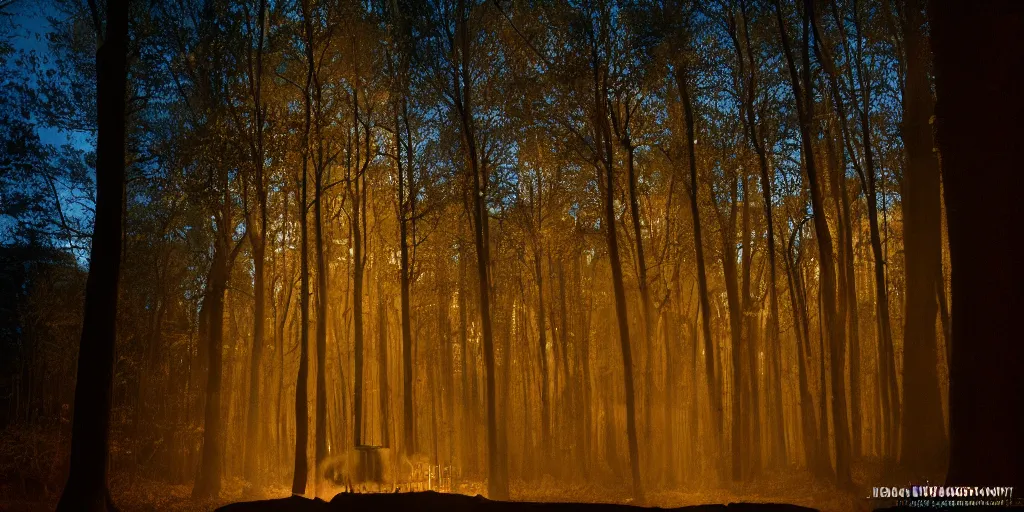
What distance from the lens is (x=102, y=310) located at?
856cm

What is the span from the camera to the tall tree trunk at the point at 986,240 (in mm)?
5777

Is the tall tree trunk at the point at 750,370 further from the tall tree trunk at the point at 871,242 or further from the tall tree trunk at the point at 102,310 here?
the tall tree trunk at the point at 102,310

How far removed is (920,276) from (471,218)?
11029mm

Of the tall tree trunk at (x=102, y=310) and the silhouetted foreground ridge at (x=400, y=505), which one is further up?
the tall tree trunk at (x=102, y=310)

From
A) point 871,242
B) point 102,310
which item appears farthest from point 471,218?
point 102,310

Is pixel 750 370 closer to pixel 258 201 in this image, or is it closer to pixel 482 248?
pixel 482 248

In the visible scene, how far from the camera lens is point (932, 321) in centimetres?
1239

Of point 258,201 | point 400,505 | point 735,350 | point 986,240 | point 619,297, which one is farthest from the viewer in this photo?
point 258,201

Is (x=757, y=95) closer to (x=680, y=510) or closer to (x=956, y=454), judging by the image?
(x=956, y=454)

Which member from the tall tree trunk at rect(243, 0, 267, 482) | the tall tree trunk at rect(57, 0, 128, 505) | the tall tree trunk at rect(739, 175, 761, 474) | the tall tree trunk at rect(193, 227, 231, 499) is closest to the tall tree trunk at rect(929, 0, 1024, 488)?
the tall tree trunk at rect(57, 0, 128, 505)

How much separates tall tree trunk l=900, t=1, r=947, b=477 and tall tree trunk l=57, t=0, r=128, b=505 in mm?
12527

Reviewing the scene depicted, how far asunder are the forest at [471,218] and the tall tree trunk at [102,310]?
4 cm

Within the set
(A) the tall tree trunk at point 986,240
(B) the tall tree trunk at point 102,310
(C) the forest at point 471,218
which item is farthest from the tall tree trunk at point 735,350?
(B) the tall tree trunk at point 102,310

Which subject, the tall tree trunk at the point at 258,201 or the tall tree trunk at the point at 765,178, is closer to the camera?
the tall tree trunk at the point at 258,201
